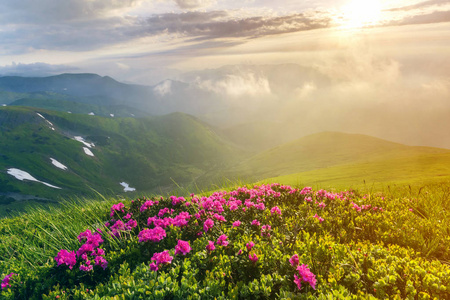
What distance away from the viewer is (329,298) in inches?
163

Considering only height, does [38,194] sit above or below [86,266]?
below

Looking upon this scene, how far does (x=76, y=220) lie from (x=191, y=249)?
7.29m

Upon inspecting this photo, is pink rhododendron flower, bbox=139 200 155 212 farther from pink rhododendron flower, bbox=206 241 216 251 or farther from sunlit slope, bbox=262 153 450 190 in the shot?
sunlit slope, bbox=262 153 450 190

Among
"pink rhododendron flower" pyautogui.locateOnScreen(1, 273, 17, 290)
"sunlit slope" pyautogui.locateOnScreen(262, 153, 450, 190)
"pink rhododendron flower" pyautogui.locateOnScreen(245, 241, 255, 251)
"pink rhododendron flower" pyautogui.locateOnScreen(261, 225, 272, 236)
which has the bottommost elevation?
"sunlit slope" pyautogui.locateOnScreen(262, 153, 450, 190)

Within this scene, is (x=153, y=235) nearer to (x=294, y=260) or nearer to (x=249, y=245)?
(x=249, y=245)

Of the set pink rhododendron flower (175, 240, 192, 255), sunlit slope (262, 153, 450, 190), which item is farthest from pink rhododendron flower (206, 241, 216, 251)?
sunlit slope (262, 153, 450, 190)

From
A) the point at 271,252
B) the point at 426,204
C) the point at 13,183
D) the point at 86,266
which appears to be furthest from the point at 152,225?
the point at 13,183

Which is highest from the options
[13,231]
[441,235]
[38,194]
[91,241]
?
[91,241]

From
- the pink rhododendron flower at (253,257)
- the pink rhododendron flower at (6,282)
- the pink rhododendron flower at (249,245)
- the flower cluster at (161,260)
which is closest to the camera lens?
the pink rhododendron flower at (253,257)

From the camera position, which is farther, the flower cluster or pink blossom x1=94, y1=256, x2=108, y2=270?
pink blossom x1=94, y1=256, x2=108, y2=270

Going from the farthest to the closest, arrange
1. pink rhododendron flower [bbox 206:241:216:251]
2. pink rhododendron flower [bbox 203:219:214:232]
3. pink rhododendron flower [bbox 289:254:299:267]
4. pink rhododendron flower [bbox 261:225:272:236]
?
1. pink rhododendron flower [bbox 203:219:214:232]
2. pink rhododendron flower [bbox 261:225:272:236]
3. pink rhododendron flower [bbox 206:241:216:251]
4. pink rhododendron flower [bbox 289:254:299:267]

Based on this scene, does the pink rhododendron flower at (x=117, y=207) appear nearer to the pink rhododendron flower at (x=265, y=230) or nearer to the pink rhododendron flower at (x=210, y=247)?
the pink rhododendron flower at (x=210, y=247)

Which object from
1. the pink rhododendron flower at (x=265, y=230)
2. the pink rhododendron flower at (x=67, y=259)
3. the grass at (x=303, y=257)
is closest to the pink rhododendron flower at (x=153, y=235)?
the grass at (x=303, y=257)

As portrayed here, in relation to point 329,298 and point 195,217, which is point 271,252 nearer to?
point 329,298
